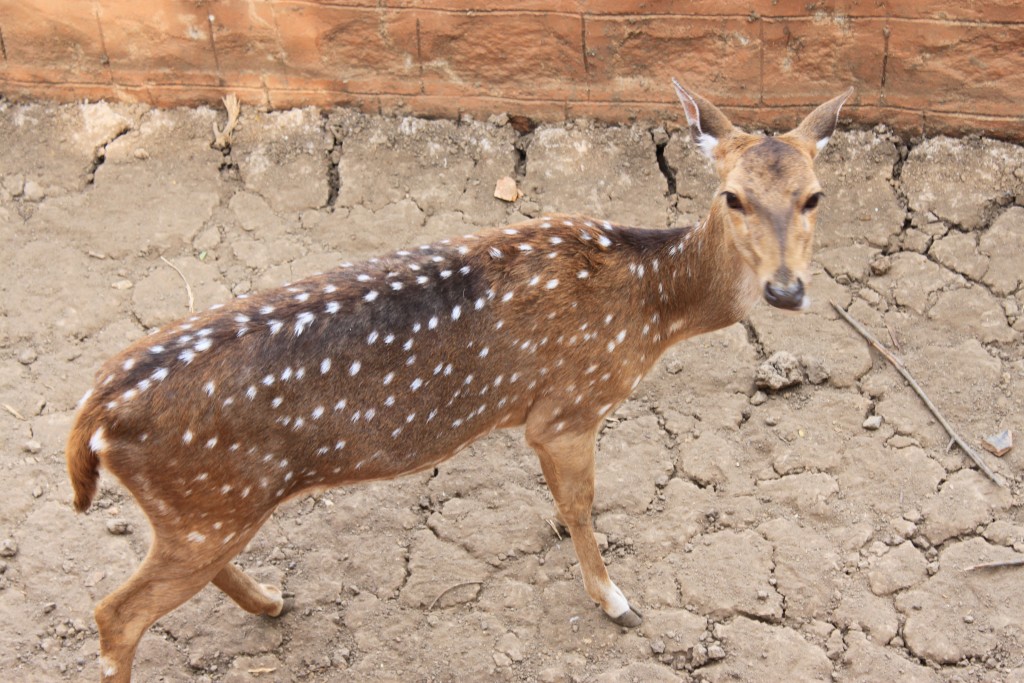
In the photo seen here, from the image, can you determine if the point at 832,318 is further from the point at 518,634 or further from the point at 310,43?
the point at 310,43

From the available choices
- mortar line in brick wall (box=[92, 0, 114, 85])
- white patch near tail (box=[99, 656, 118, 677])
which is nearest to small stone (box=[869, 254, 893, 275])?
white patch near tail (box=[99, 656, 118, 677])

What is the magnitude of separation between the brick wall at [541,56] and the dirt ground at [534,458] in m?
0.17

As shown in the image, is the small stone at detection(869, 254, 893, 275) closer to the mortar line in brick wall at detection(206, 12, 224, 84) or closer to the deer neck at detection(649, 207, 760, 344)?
the deer neck at detection(649, 207, 760, 344)

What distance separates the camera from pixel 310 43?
21.9 feet

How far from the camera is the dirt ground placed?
4.61m

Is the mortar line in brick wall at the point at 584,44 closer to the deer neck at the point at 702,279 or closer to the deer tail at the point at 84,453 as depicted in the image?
the deer neck at the point at 702,279

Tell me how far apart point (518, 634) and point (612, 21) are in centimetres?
358

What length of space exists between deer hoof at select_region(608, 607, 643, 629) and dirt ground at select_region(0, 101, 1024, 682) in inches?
2.4

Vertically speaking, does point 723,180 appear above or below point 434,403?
above

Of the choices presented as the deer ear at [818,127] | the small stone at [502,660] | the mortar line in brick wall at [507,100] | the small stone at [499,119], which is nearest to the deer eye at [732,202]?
the deer ear at [818,127]

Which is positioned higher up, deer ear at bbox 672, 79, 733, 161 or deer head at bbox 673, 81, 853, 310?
deer ear at bbox 672, 79, 733, 161

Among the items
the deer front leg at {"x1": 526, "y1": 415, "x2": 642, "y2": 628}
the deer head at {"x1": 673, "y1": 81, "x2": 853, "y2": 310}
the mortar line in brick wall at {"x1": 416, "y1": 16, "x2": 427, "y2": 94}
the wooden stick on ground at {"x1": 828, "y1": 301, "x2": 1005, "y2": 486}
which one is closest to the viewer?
the deer head at {"x1": 673, "y1": 81, "x2": 853, "y2": 310}

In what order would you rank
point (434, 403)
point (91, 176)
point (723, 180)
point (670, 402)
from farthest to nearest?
1. point (91, 176)
2. point (670, 402)
3. point (723, 180)
4. point (434, 403)

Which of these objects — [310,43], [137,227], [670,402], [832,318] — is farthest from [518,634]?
[310,43]
